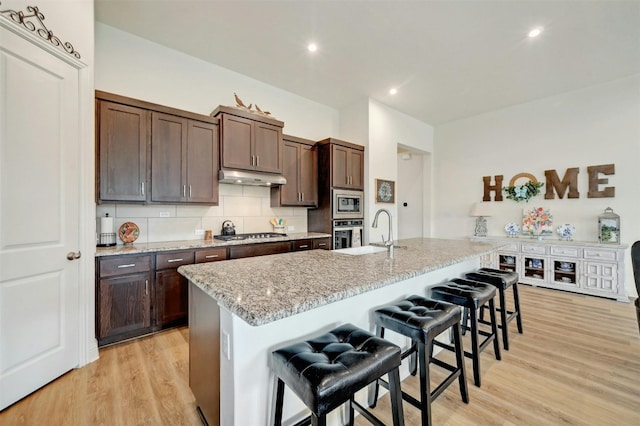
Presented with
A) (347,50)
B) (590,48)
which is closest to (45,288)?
(347,50)

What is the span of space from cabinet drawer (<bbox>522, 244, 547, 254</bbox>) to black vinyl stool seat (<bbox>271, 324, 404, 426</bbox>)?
14.6ft

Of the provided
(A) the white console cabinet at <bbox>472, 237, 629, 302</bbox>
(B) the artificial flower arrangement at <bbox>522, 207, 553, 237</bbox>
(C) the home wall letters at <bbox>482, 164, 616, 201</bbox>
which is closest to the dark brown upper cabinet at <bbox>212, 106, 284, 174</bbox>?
(A) the white console cabinet at <bbox>472, 237, 629, 302</bbox>

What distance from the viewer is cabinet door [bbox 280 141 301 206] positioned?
12.8ft

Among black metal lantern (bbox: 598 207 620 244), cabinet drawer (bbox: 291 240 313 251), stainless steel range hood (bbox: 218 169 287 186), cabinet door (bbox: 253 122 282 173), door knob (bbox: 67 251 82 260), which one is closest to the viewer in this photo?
door knob (bbox: 67 251 82 260)

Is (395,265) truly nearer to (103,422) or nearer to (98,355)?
(103,422)

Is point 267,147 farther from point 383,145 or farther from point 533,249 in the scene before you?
point 533,249

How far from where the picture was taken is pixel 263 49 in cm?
321

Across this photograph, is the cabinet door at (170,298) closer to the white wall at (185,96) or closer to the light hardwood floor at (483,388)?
the light hardwood floor at (483,388)

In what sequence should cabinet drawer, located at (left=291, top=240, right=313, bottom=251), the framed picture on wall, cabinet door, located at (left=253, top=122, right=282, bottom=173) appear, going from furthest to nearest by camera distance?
the framed picture on wall
cabinet drawer, located at (left=291, top=240, right=313, bottom=251)
cabinet door, located at (left=253, top=122, right=282, bottom=173)

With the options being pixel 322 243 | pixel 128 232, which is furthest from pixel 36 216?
pixel 322 243

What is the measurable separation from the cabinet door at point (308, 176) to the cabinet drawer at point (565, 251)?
150 inches

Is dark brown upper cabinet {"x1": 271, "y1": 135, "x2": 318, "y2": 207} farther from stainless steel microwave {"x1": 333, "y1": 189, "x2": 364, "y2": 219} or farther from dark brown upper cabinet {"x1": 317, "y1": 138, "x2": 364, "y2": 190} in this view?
stainless steel microwave {"x1": 333, "y1": 189, "x2": 364, "y2": 219}

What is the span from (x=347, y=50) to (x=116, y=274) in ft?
11.4

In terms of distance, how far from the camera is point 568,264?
4.00 m
